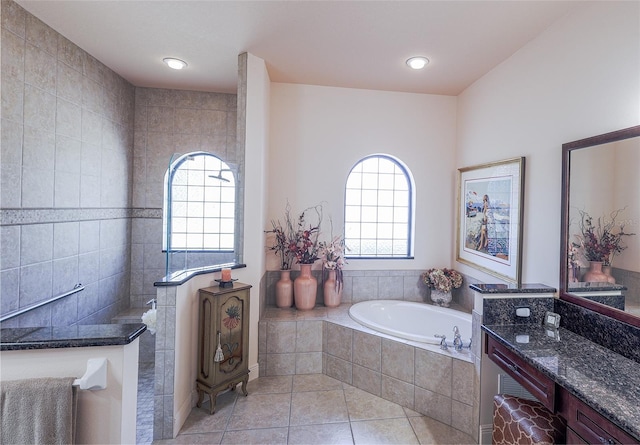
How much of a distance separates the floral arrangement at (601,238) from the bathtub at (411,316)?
1307mm

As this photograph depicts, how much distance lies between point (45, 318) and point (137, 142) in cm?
195

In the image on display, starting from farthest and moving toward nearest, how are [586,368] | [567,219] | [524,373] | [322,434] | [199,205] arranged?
1. [199,205]
2. [322,434]
3. [567,219]
4. [524,373]
5. [586,368]

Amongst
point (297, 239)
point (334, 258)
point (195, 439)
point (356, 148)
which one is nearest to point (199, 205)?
point (297, 239)

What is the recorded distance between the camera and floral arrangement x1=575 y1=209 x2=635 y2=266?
5.18 feet

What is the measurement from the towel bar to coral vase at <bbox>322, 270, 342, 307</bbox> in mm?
2148

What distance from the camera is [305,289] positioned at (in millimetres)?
2914

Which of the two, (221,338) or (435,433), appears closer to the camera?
(435,433)

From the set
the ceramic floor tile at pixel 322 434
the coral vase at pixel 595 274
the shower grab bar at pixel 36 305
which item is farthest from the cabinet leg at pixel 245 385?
the coral vase at pixel 595 274

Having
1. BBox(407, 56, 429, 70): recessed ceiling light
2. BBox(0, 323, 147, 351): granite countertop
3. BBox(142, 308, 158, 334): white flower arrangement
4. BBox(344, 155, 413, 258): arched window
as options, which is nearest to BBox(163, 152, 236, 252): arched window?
BBox(142, 308, 158, 334): white flower arrangement

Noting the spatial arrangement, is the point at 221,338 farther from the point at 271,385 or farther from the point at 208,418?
the point at 271,385

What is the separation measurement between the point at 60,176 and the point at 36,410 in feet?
6.39

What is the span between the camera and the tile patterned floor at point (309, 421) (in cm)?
196

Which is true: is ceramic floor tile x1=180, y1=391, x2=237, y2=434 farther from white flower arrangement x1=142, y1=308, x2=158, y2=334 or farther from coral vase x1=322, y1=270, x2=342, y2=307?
coral vase x1=322, y1=270, x2=342, y2=307

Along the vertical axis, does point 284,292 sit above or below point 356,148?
below
